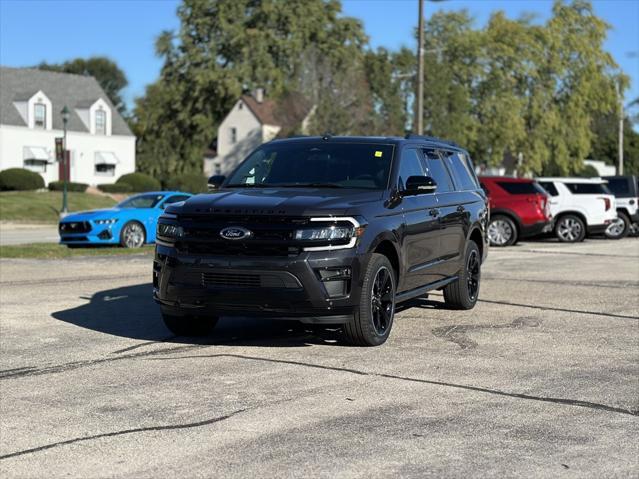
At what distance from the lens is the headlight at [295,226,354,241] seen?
8.00 m

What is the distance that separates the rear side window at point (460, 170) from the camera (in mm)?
11391

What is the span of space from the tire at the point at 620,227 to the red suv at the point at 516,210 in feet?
19.0

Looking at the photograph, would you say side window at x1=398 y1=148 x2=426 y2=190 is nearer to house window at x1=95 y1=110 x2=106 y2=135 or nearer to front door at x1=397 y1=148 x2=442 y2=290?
front door at x1=397 y1=148 x2=442 y2=290

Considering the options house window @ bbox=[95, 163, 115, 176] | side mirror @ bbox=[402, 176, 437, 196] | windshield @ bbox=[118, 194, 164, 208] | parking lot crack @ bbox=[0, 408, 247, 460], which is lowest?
parking lot crack @ bbox=[0, 408, 247, 460]

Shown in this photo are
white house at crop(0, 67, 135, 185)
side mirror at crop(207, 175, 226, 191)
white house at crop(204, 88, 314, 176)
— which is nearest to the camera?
side mirror at crop(207, 175, 226, 191)

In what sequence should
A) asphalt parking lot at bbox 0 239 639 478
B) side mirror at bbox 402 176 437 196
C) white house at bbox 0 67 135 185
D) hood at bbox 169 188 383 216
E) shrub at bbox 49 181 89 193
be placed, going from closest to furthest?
asphalt parking lot at bbox 0 239 639 478
hood at bbox 169 188 383 216
side mirror at bbox 402 176 437 196
shrub at bbox 49 181 89 193
white house at bbox 0 67 135 185

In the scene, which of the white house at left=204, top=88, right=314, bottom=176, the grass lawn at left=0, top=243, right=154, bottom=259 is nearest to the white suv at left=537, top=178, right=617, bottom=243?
the grass lawn at left=0, top=243, right=154, bottom=259

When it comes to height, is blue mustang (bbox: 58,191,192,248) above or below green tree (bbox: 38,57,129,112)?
below

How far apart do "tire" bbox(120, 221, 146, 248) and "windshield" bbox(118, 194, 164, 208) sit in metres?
0.70

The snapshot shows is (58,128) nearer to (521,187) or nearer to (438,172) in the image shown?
(521,187)

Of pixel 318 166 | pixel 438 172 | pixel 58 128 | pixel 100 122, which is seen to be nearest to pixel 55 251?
pixel 438 172

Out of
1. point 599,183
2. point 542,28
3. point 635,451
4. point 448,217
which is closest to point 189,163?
point 542,28

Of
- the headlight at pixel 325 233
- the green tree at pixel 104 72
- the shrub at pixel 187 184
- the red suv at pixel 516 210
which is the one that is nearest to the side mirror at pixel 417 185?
the headlight at pixel 325 233

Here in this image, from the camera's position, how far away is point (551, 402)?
6574 millimetres
